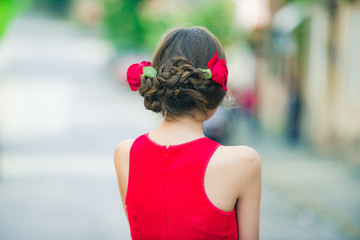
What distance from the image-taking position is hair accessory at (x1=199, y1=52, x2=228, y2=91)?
1835mm

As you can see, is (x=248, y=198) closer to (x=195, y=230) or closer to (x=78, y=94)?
(x=195, y=230)

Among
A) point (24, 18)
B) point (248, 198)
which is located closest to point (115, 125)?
point (248, 198)

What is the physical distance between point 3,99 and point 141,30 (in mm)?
13855

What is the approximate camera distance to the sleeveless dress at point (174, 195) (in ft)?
5.73

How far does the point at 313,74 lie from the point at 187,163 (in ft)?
41.2

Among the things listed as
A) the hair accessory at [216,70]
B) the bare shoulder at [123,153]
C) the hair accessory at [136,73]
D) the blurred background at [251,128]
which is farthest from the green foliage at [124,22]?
the hair accessory at [216,70]

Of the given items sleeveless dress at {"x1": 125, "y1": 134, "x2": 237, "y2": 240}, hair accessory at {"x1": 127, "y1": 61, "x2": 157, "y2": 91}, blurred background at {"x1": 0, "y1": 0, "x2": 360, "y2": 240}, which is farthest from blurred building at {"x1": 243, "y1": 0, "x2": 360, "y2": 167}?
sleeveless dress at {"x1": 125, "y1": 134, "x2": 237, "y2": 240}

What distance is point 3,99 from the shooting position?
20.7 meters

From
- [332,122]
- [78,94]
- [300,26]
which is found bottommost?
[78,94]

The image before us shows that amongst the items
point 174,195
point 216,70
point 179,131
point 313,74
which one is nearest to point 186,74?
point 216,70

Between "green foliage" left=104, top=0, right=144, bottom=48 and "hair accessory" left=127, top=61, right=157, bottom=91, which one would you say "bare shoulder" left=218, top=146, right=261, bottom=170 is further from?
"green foliage" left=104, top=0, right=144, bottom=48

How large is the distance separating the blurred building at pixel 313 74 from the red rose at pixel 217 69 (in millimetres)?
8981

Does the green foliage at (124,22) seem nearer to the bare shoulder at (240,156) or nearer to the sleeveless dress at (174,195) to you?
the sleeveless dress at (174,195)

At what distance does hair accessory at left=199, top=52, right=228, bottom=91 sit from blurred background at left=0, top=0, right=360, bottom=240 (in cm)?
37
